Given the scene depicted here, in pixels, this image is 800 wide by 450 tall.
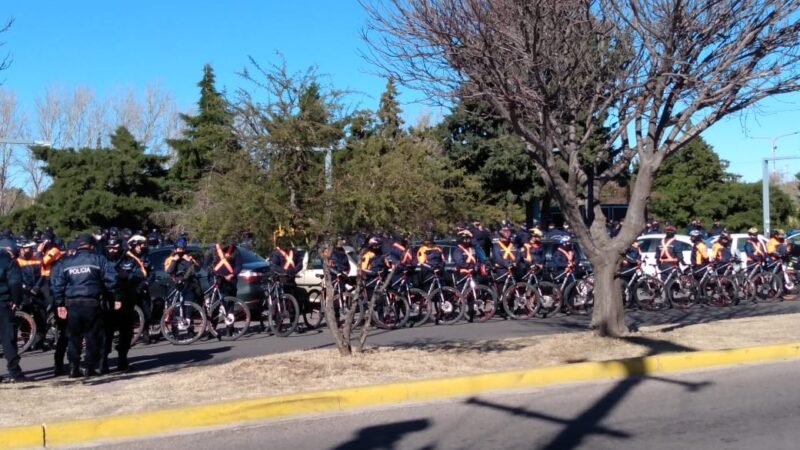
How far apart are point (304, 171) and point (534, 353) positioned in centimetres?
380

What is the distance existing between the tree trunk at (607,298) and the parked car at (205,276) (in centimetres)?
601

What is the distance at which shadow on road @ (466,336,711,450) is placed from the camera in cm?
731

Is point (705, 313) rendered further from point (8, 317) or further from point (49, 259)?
point (8, 317)

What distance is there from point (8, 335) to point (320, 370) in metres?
3.63

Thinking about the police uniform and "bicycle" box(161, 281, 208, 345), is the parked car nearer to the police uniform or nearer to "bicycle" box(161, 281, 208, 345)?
"bicycle" box(161, 281, 208, 345)

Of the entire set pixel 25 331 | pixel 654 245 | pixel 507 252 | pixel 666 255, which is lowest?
pixel 25 331

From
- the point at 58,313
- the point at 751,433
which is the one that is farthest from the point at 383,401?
the point at 58,313

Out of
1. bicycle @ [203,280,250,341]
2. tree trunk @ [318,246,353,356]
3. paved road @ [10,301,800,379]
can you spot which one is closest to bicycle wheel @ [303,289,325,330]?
paved road @ [10,301,800,379]

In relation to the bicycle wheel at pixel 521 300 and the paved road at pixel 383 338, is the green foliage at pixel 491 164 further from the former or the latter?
the paved road at pixel 383 338

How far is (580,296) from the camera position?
56.0 ft

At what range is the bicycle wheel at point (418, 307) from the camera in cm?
1567

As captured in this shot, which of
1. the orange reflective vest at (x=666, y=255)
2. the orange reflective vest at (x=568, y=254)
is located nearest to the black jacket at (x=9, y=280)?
the orange reflective vest at (x=568, y=254)

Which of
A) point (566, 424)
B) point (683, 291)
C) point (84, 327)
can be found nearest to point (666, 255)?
point (683, 291)

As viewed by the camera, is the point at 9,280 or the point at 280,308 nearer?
the point at 9,280
